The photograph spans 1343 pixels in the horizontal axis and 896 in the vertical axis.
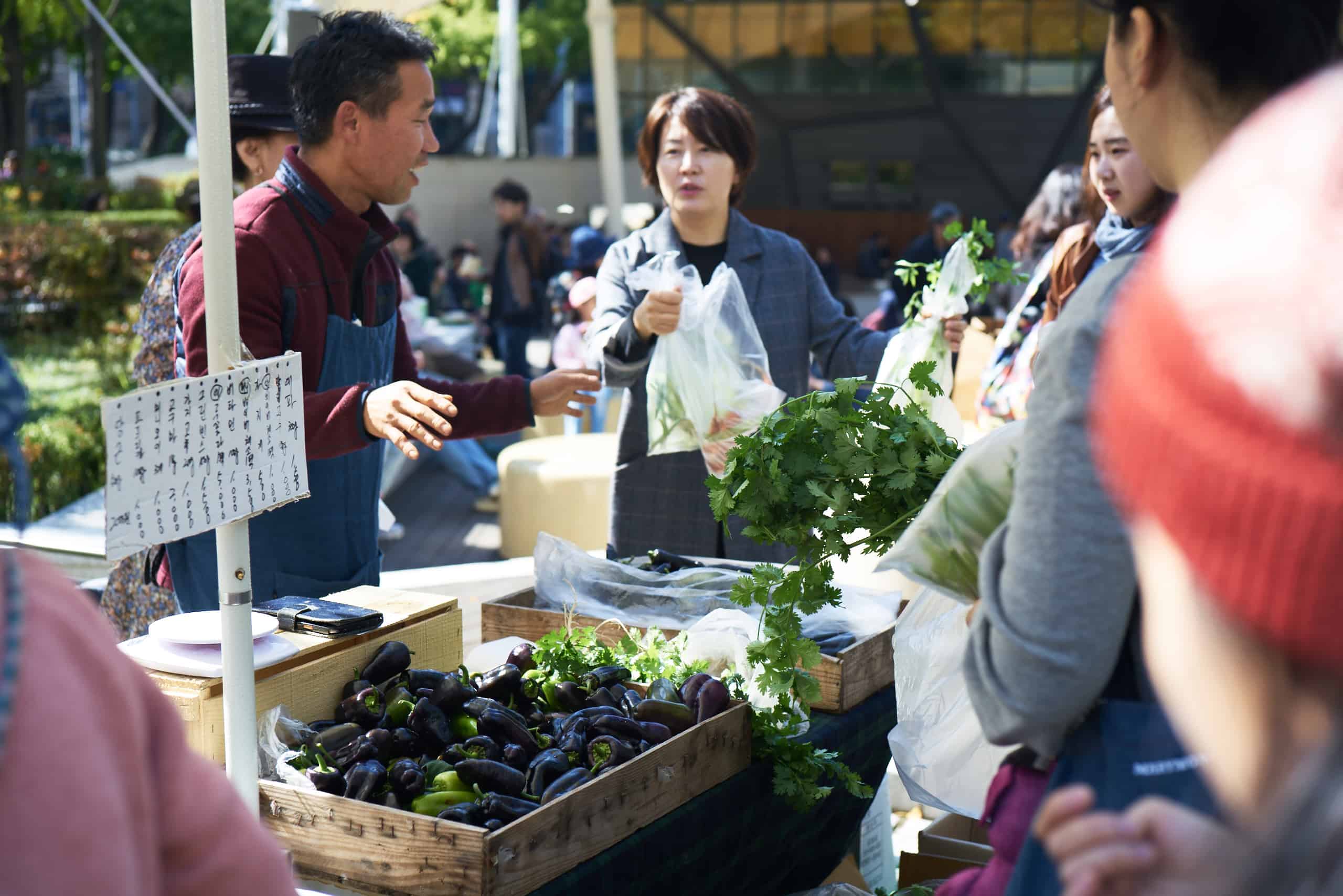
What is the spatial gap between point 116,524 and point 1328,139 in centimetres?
132

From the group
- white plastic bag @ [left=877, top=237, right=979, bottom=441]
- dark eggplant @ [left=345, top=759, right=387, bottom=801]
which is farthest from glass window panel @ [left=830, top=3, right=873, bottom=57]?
dark eggplant @ [left=345, top=759, right=387, bottom=801]

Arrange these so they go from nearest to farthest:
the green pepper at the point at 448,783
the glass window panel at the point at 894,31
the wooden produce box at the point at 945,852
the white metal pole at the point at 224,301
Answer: the white metal pole at the point at 224,301 → the green pepper at the point at 448,783 → the wooden produce box at the point at 945,852 → the glass window panel at the point at 894,31

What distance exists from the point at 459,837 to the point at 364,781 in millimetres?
248

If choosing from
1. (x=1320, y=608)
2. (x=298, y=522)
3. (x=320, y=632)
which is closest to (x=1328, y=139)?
(x=1320, y=608)

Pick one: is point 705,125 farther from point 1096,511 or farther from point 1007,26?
point 1007,26

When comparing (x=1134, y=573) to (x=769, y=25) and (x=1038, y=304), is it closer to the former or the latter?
(x=1038, y=304)

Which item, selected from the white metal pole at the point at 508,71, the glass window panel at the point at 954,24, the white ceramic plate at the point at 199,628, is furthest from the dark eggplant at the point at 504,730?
the glass window panel at the point at 954,24

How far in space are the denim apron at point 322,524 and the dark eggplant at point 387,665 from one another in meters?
0.39

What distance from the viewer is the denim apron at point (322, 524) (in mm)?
2564

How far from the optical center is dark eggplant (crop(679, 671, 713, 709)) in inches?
87.7

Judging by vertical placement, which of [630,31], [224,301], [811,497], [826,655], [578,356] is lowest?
[826,655]

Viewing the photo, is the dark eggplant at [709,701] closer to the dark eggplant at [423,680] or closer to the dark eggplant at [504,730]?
the dark eggplant at [504,730]

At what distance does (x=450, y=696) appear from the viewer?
7.09 feet

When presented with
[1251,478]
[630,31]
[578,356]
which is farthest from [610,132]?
[630,31]
